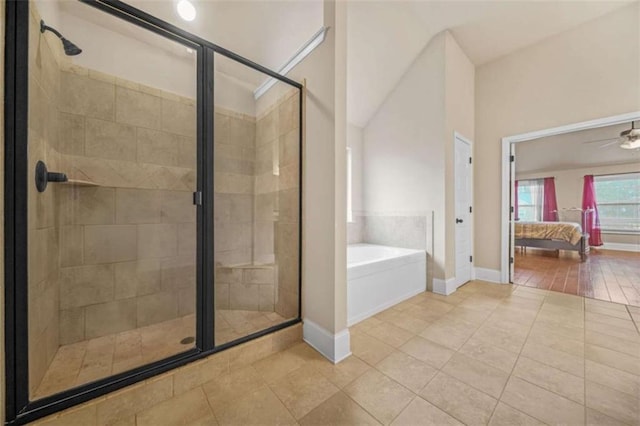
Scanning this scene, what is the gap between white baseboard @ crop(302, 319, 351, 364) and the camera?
152 cm

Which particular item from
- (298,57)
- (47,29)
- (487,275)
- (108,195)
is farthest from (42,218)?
(487,275)

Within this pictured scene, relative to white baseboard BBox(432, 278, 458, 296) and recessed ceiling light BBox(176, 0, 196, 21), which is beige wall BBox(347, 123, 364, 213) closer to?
white baseboard BBox(432, 278, 458, 296)

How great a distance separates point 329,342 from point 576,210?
26.4 feet

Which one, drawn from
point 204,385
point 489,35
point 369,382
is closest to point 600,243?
point 489,35

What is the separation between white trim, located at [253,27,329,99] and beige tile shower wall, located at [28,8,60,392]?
4.25 ft

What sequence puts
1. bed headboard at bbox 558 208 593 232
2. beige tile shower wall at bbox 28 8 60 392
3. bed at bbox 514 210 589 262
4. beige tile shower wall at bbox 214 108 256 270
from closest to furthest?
beige tile shower wall at bbox 28 8 60 392, beige tile shower wall at bbox 214 108 256 270, bed at bbox 514 210 589 262, bed headboard at bbox 558 208 593 232

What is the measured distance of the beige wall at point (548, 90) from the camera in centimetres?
249

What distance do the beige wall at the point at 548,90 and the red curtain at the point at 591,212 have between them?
16.8 feet

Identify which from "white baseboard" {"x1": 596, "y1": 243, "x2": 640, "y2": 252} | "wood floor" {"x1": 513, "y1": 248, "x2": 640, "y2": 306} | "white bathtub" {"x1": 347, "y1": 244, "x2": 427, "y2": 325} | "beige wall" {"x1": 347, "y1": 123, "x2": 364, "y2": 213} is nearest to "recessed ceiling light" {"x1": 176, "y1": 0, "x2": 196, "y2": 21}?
"beige wall" {"x1": 347, "y1": 123, "x2": 364, "y2": 213}

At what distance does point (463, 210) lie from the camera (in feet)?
10.5

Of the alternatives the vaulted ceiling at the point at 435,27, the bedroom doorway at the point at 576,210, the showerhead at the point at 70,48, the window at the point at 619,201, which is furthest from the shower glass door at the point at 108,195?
the window at the point at 619,201

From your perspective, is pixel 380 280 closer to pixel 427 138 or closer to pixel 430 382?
pixel 430 382

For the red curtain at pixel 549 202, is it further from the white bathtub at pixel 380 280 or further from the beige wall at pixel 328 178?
the beige wall at pixel 328 178

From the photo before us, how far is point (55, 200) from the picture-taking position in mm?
1452
